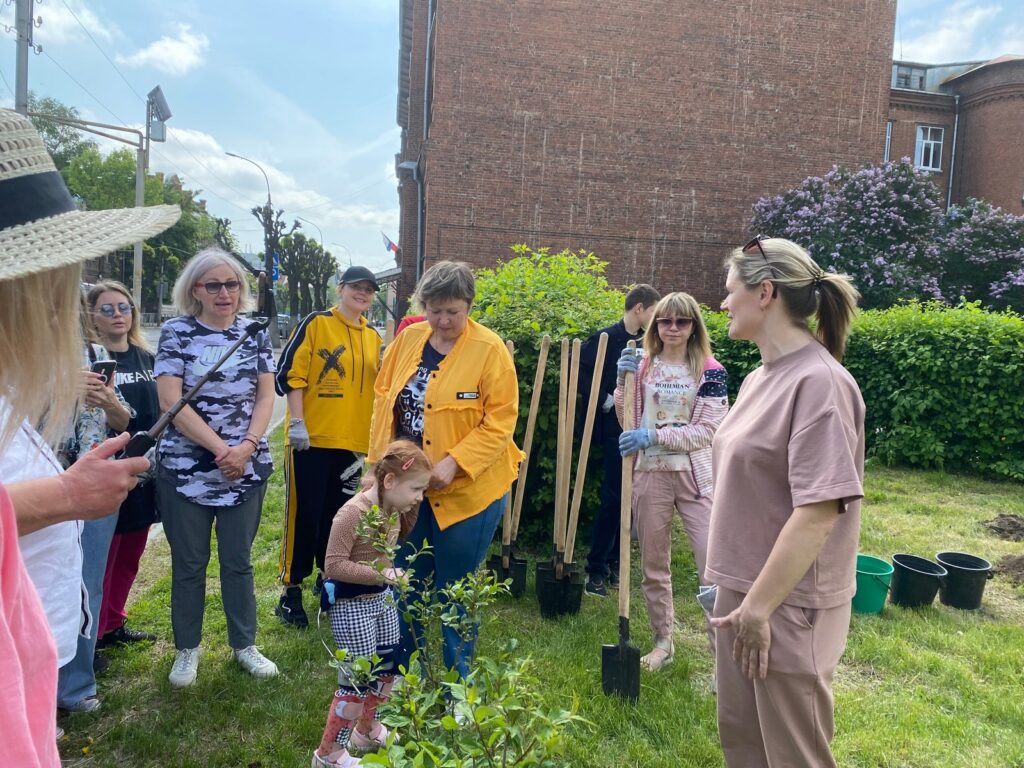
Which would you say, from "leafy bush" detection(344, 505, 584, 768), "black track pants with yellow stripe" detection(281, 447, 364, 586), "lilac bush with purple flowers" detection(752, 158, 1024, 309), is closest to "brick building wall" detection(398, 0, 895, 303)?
"lilac bush with purple flowers" detection(752, 158, 1024, 309)

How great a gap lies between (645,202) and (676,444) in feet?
53.5

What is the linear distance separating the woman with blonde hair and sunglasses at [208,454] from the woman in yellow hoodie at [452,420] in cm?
82

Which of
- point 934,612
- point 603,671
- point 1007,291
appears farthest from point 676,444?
point 1007,291

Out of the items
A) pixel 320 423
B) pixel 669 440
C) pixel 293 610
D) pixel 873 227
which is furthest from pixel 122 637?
pixel 873 227

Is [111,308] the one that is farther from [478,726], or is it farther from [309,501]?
[478,726]

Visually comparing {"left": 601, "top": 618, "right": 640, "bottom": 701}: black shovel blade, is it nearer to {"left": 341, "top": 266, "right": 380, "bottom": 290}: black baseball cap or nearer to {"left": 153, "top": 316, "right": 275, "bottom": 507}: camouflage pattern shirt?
{"left": 153, "top": 316, "right": 275, "bottom": 507}: camouflage pattern shirt

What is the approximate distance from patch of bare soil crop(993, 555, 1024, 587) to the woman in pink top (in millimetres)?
4790

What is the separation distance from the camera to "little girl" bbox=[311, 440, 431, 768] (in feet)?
8.77

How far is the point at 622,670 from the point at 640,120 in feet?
58.4

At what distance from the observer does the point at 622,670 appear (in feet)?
11.2

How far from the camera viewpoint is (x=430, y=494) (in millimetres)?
3014

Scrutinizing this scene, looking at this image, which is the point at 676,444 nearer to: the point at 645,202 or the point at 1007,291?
the point at 645,202

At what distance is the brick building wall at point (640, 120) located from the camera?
17.7m

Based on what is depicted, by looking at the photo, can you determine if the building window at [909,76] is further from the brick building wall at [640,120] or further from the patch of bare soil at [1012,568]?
the patch of bare soil at [1012,568]
